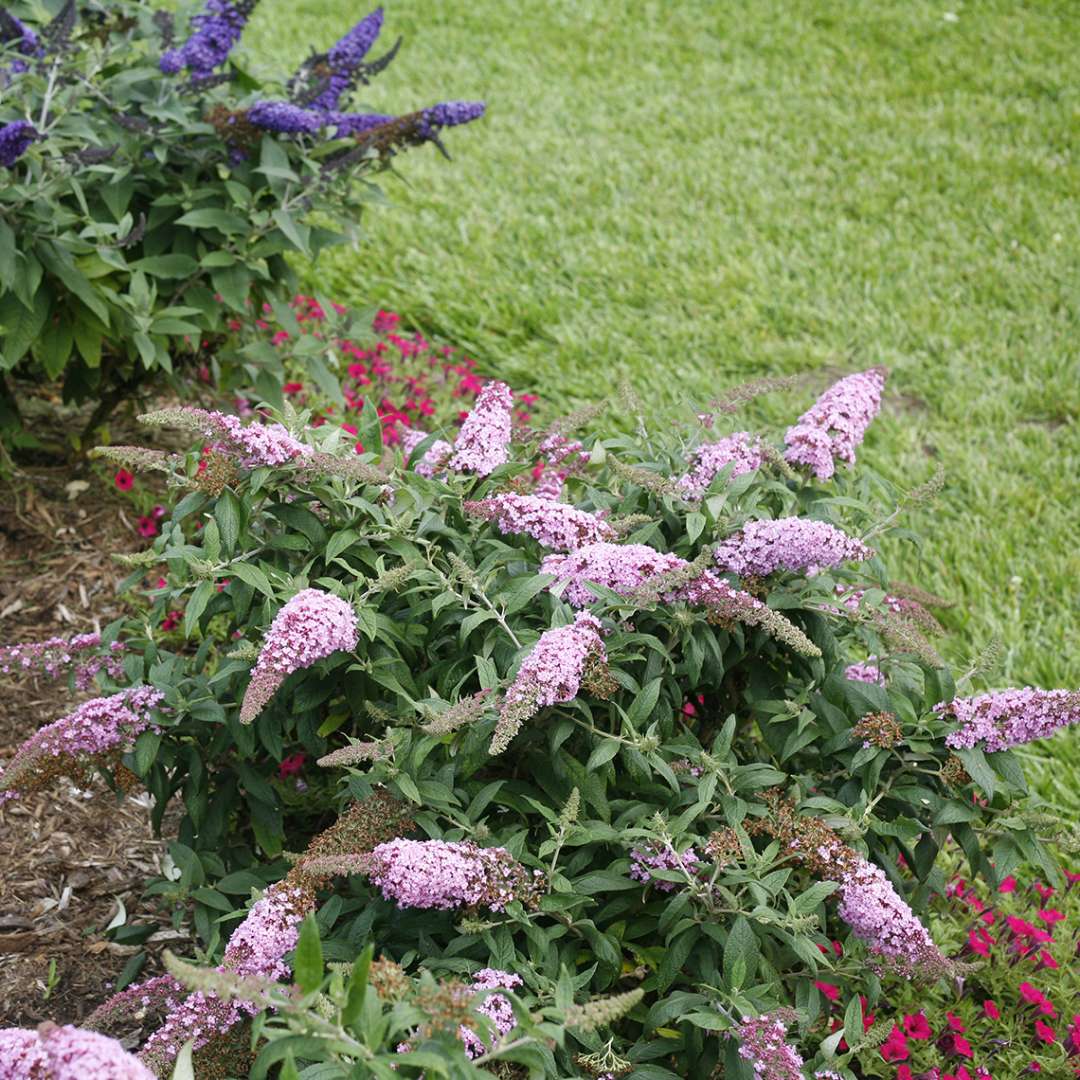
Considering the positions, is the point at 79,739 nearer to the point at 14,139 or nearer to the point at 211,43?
the point at 14,139

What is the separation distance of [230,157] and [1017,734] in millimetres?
2842

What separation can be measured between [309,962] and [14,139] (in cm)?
270

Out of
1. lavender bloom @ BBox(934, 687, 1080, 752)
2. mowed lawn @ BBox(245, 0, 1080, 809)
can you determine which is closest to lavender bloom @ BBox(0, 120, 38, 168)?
mowed lawn @ BBox(245, 0, 1080, 809)

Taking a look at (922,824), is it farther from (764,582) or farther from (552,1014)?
(552,1014)

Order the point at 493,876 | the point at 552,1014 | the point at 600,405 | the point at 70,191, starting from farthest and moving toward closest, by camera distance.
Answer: the point at 70,191 → the point at 600,405 → the point at 493,876 → the point at 552,1014

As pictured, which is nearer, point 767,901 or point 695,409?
point 767,901

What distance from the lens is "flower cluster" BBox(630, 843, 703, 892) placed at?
224 cm

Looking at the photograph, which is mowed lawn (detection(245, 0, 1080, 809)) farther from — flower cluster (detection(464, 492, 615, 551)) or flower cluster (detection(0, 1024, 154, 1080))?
flower cluster (detection(0, 1024, 154, 1080))

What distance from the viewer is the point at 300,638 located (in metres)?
2.12

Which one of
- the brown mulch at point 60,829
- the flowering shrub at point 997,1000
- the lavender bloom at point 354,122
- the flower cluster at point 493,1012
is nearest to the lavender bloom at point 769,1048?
the flower cluster at point 493,1012

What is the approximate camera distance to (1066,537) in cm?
459

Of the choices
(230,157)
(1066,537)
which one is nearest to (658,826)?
(230,157)

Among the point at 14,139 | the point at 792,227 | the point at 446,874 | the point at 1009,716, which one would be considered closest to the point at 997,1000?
the point at 1009,716

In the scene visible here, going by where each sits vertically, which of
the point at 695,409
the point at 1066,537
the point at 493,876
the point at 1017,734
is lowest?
the point at 1066,537
